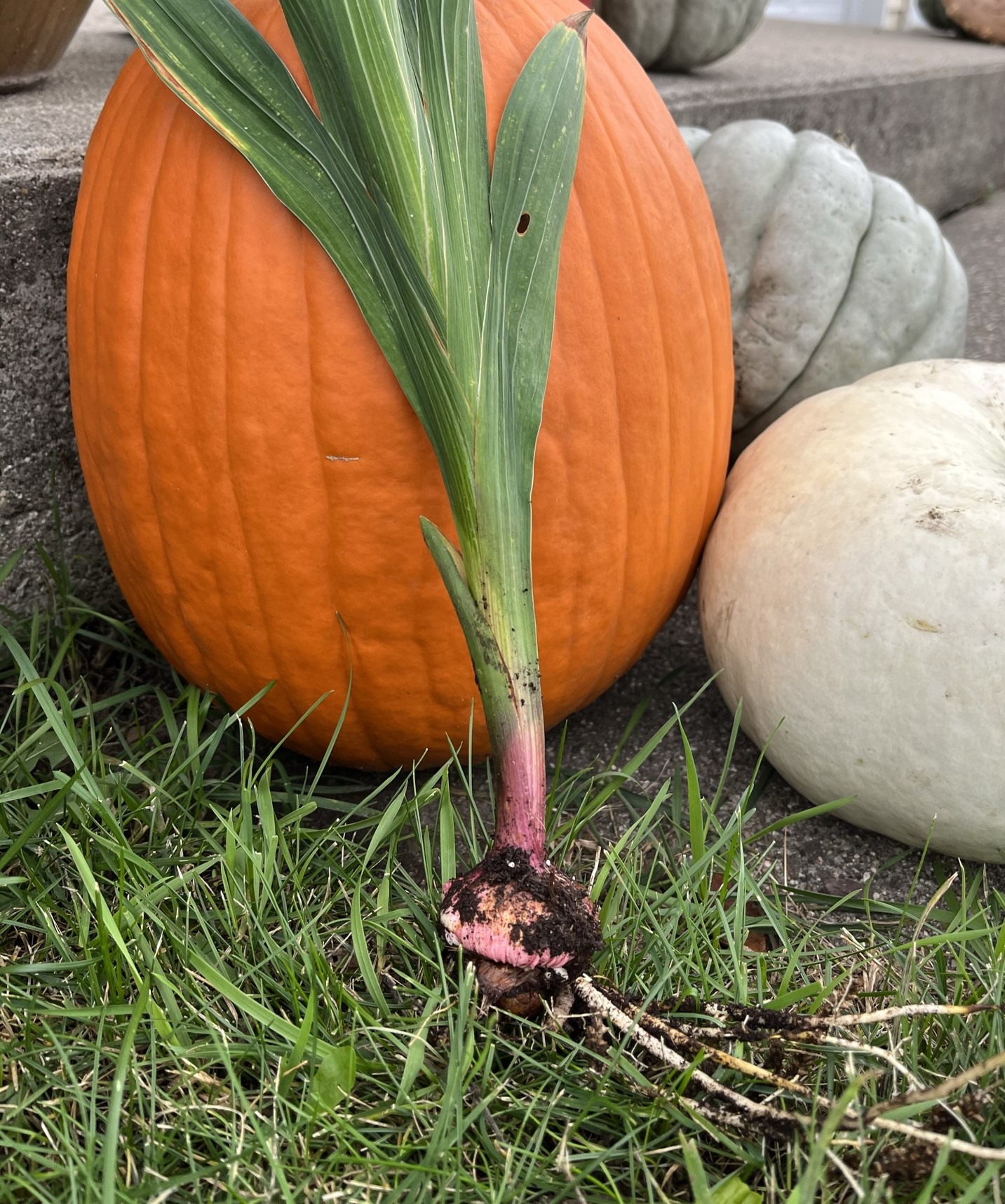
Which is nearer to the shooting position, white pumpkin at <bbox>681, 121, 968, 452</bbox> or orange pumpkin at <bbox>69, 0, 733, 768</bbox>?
orange pumpkin at <bbox>69, 0, 733, 768</bbox>

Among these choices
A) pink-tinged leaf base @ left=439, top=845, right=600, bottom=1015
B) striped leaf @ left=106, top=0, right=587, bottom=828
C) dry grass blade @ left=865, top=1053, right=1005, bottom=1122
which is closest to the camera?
dry grass blade @ left=865, top=1053, right=1005, bottom=1122

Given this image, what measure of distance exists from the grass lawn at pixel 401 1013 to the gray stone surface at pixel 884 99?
190 cm

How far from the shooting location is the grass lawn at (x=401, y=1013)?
3.13 ft

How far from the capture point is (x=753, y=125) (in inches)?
78.4

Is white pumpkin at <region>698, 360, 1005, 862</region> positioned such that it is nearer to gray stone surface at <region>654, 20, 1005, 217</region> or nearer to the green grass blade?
the green grass blade

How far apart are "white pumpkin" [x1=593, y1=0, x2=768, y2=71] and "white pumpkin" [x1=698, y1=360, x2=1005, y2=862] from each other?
1.73 meters

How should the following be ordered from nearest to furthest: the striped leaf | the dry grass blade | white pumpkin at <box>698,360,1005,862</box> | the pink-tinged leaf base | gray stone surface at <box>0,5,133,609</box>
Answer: the dry grass blade < the pink-tinged leaf base < the striped leaf < white pumpkin at <box>698,360,1005,862</box> < gray stone surface at <box>0,5,133,609</box>

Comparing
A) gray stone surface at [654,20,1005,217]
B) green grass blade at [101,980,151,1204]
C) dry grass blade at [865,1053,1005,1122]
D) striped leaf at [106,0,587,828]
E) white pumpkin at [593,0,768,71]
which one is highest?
striped leaf at [106,0,587,828]

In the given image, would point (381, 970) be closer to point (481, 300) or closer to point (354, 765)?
point (354, 765)

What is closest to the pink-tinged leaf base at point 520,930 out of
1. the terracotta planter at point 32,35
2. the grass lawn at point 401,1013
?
the grass lawn at point 401,1013

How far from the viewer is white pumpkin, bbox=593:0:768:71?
2.87 meters

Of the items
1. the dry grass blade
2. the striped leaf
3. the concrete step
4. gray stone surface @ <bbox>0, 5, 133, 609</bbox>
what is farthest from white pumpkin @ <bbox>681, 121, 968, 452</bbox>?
the dry grass blade

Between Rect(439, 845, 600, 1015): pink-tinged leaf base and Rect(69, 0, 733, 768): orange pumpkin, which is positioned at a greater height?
Rect(69, 0, 733, 768): orange pumpkin

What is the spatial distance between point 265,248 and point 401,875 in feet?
2.33
